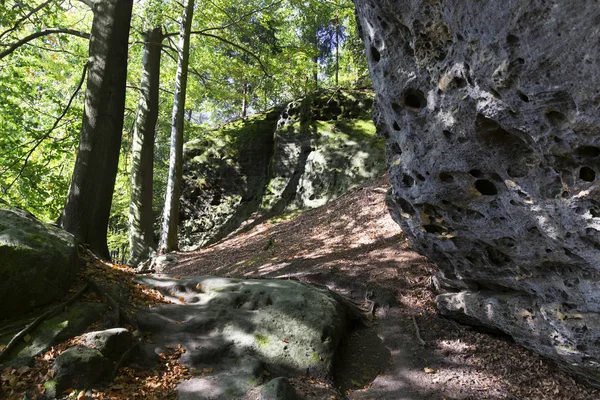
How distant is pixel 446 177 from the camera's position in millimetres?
4035

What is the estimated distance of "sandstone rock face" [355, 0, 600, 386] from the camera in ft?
8.78

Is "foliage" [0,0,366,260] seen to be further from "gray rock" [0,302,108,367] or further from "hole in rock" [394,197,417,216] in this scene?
"hole in rock" [394,197,417,216]

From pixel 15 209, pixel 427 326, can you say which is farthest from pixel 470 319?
pixel 15 209

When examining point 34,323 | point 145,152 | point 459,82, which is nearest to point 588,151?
point 459,82

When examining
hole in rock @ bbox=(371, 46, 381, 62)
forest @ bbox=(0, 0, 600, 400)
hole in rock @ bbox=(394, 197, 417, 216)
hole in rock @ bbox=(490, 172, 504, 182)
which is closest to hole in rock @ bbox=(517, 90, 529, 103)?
forest @ bbox=(0, 0, 600, 400)

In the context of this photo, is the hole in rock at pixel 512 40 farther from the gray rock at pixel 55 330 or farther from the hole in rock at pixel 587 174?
the gray rock at pixel 55 330

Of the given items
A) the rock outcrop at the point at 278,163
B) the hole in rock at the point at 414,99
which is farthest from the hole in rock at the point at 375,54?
the rock outcrop at the point at 278,163

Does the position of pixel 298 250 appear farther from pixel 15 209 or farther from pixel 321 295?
pixel 15 209

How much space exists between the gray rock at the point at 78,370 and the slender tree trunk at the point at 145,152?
8.82 metres

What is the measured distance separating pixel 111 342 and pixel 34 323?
88cm

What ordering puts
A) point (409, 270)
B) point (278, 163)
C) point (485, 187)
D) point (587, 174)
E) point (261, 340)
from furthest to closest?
point (278, 163), point (409, 270), point (261, 340), point (485, 187), point (587, 174)

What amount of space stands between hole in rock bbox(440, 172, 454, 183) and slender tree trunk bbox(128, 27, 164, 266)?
32.5ft

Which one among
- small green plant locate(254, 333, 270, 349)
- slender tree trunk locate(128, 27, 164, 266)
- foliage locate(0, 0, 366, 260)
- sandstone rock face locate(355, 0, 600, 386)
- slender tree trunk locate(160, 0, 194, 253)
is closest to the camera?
sandstone rock face locate(355, 0, 600, 386)

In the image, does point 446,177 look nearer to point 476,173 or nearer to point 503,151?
point 476,173
